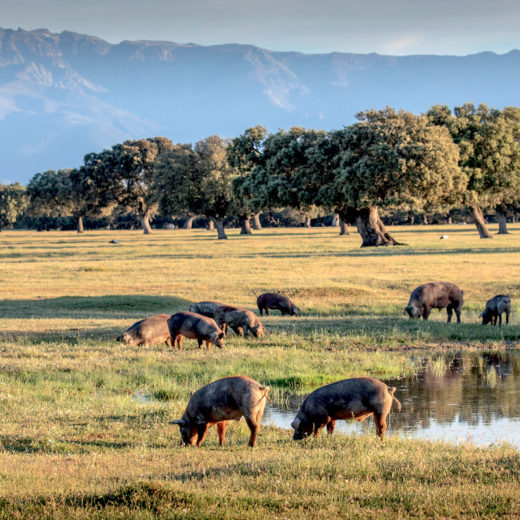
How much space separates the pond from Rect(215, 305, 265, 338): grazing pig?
5.14m

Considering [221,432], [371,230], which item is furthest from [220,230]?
[221,432]

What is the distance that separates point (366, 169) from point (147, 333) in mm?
39236

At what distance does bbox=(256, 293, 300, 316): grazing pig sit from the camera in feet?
89.0

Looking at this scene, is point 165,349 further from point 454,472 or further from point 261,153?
point 261,153

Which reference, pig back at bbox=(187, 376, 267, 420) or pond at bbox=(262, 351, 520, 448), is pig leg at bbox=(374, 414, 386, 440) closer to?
pond at bbox=(262, 351, 520, 448)

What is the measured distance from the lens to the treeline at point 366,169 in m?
58.2

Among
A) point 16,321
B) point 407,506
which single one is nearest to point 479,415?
point 407,506

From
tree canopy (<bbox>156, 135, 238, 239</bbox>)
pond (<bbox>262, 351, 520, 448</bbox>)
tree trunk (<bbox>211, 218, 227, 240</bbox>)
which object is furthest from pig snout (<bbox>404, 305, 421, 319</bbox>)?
tree trunk (<bbox>211, 218, 227, 240</bbox>)

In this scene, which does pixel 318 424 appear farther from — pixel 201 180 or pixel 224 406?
pixel 201 180

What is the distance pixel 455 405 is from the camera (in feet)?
49.6

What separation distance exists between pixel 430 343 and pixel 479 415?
7584 mm

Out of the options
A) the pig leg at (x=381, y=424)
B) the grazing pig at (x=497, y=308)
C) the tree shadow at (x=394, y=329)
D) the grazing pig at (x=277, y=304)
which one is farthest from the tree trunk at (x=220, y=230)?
the pig leg at (x=381, y=424)

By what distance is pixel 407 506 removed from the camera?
786 centimetres

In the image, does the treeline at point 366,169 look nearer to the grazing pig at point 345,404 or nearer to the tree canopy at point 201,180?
the tree canopy at point 201,180
